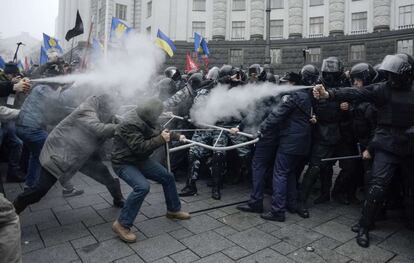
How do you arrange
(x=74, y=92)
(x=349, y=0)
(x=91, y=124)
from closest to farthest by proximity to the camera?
1. (x=91, y=124)
2. (x=74, y=92)
3. (x=349, y=0)

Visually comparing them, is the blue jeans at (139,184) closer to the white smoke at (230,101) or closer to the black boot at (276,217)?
the black boot at (276,217)

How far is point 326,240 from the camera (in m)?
3.90

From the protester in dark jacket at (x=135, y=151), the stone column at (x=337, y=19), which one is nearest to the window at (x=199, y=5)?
the stone column at (x=337, y=19)

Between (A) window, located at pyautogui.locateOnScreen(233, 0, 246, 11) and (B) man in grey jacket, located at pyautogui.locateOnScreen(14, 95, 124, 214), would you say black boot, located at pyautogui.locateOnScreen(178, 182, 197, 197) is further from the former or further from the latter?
(A) window, located at pyautogui.locateOnScreen(233, 0, 246, 11)

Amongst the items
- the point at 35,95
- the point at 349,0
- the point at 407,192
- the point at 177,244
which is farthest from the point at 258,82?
the point at 349,0

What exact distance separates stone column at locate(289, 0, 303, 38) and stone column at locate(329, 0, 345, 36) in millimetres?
2748

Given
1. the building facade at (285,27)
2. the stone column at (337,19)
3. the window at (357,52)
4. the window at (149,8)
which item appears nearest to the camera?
the building facade at (285,27)

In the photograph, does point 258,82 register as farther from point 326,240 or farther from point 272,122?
point 326,240

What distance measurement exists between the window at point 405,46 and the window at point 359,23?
3477 mm

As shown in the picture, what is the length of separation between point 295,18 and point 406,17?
9097 millimetres

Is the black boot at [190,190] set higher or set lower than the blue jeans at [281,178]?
lower

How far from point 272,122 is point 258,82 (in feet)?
5.30

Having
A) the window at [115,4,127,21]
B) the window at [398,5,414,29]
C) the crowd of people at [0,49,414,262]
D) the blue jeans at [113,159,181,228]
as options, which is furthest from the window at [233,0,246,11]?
the blue jeans at [113,159,181,228]

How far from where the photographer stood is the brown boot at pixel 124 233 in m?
3.68
